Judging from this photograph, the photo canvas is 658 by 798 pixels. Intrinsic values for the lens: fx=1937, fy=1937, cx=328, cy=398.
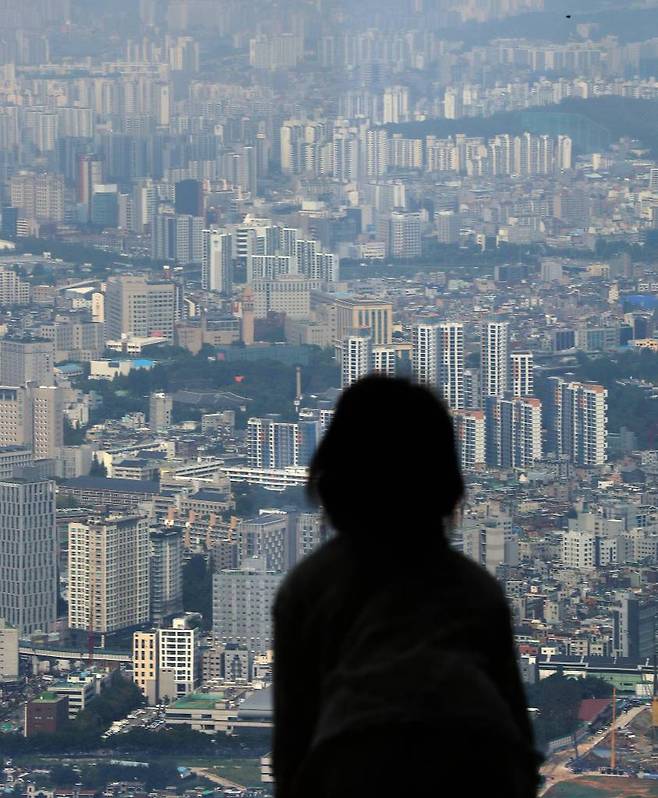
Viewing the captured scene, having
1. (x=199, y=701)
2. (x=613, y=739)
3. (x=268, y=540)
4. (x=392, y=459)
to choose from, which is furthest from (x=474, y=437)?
(x=392, y=459)

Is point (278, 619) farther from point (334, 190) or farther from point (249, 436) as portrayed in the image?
point (334, 190)

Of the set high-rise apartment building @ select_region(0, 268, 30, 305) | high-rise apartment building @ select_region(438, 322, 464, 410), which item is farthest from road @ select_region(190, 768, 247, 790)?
high-rise apartment building @ select_region(0, 268, 30, 305)

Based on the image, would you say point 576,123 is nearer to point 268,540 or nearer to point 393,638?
point 268,540

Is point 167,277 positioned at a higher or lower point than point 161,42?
lower

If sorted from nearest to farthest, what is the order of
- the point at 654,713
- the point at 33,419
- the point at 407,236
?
the point at 654,713 → the point at 33,419 → the point at 407,236

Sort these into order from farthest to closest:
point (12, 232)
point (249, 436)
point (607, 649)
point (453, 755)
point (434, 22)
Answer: point (12, 232) → point (434, 22) → point (249, 436) → point (607, 649) → point (453, 755)

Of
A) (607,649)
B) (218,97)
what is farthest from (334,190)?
(607,649)

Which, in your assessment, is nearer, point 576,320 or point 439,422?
point 439,422

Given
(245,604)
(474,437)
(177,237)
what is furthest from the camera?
(177,237)
